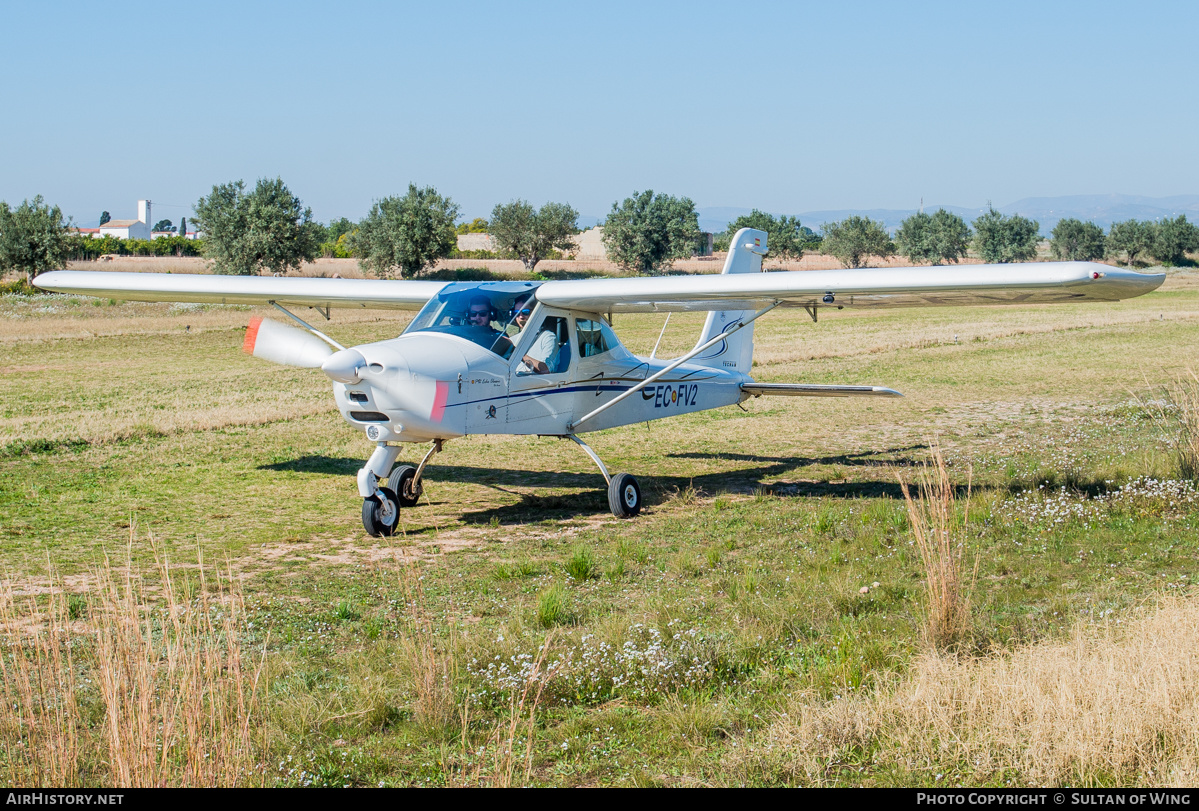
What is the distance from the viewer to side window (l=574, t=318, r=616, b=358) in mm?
12102

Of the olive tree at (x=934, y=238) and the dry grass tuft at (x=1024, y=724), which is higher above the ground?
the olive tree at (x=934, y=238)

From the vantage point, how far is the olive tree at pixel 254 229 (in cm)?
6638

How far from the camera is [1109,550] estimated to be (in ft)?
27.8

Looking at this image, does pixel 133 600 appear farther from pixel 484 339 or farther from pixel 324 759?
pixel 484 339

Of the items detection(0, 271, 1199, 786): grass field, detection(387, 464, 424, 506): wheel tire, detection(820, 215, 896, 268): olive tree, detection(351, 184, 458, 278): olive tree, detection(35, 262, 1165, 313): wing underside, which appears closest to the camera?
detection(0, 271, 1199, 786): grass field

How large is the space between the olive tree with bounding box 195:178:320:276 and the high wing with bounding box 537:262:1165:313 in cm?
5952

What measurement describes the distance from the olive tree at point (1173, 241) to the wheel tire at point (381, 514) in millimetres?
119336

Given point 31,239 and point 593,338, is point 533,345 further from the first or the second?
point 31,239

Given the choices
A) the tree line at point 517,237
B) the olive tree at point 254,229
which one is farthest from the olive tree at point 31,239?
the olive tree at point 254,229

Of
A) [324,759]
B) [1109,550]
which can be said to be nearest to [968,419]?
[1109,550]

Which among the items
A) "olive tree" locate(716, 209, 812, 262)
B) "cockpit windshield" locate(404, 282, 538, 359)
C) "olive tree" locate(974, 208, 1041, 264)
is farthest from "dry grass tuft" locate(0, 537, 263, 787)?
"olive tree" locate(974, 208, 1041, 264)

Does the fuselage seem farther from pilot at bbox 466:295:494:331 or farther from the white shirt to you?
pilot at bbox 466:295:494:331

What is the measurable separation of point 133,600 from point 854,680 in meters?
3.73

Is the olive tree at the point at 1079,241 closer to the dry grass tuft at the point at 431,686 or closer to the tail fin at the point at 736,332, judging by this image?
the tail fin at the point at 736,332
